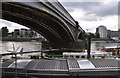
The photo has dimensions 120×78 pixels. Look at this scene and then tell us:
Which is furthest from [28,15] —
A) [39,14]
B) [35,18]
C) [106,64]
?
[106,64]

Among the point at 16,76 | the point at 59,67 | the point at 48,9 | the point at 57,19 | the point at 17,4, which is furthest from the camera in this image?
the point at 57,19

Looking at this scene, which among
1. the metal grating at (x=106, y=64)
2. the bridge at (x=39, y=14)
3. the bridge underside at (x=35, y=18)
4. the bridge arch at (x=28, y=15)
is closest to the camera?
the metal grating at (x=106, y=64)

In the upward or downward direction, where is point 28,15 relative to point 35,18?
upward

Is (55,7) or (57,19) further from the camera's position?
(57,19)

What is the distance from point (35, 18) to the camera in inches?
1479

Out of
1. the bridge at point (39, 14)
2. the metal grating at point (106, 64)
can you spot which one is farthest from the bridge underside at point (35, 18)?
the metal grating at point (106, 64)

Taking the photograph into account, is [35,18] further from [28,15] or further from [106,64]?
[106,64]

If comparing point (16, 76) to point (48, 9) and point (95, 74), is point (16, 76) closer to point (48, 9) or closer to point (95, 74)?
point (95, 74)

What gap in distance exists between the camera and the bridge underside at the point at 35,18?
29828 mm

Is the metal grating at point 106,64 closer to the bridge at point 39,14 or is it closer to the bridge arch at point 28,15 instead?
the bridge at point 39,14

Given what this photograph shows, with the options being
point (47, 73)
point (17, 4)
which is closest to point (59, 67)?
point (47, 73)

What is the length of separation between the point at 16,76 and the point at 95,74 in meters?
6.49

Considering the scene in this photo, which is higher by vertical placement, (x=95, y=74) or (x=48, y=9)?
(x=48, y=9)

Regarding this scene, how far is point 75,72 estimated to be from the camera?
763 inches
